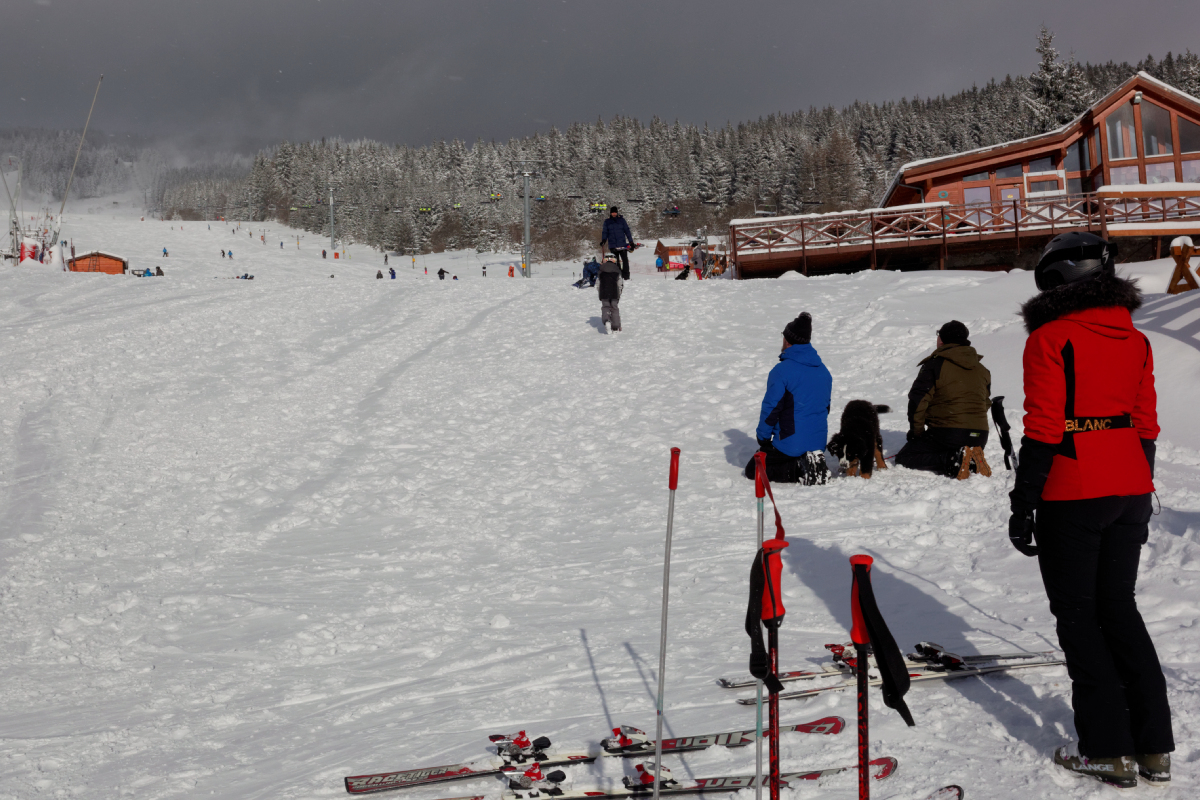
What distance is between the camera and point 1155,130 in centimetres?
2653

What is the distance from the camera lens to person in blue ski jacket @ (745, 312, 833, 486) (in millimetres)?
7570

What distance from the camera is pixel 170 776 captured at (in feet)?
11.7

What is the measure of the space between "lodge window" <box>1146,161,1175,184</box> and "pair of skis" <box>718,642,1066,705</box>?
28.7 metres

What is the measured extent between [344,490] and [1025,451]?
22.7 feet

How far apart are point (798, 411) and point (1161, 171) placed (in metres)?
26.1

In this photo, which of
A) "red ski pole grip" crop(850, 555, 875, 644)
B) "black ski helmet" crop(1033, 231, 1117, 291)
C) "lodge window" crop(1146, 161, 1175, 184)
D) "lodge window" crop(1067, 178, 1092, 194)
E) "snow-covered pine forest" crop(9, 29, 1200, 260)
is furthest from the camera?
"snow-covered pine forest" crop(9, 29, 1200, 260)

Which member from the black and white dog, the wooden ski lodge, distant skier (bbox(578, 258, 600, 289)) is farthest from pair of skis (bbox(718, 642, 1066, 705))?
distant skier (bbox(578, 258, 600, 289))

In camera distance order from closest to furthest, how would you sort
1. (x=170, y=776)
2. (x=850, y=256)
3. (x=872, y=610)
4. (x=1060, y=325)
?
(x=872, y=610) < (x=1060, y=325) < (x=170, y=776) < (x=850, y=256)

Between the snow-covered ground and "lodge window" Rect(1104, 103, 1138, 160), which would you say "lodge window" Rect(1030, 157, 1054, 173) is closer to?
"lodge window" Rect(1104, 103, 1138, 160)

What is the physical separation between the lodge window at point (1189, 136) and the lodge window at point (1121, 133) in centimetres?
148

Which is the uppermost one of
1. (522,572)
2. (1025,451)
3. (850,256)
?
(850,256)

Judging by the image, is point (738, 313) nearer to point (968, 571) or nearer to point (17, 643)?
point (968, 571)

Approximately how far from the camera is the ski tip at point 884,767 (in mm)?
2961

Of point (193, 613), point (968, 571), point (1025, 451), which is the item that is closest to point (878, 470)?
point (968, 571)
